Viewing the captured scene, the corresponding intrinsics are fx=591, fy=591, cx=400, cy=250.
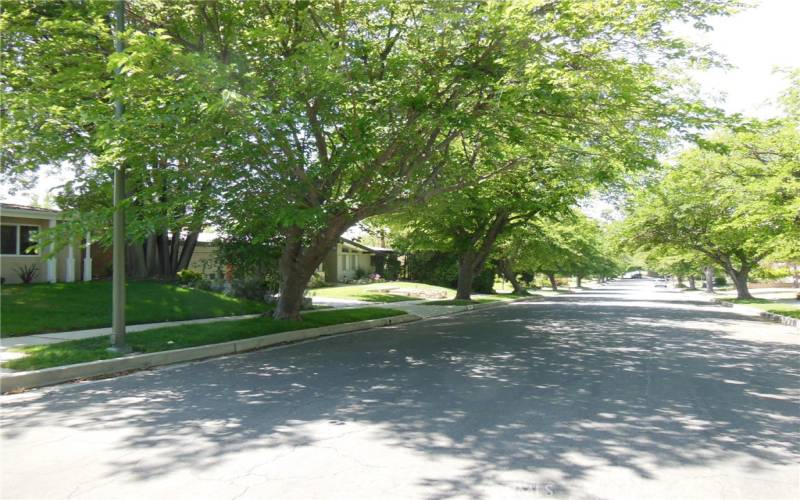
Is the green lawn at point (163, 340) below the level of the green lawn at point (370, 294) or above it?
below

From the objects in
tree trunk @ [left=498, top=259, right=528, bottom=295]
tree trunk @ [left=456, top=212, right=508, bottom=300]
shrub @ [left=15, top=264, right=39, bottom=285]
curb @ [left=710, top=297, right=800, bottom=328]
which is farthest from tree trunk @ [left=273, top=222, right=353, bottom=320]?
tree trunk @ [left=498, top=259, right=528, bottom=295]

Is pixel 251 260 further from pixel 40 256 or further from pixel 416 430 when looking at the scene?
pixel 416 430

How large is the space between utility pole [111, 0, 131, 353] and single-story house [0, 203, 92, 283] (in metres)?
12.6

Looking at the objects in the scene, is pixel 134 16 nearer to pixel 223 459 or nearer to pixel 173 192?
pixel 173 192

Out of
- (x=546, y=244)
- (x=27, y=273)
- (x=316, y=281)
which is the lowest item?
(x=316, y=281)

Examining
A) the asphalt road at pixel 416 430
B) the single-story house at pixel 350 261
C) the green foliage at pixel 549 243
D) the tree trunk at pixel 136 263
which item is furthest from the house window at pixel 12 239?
the green foliage at pixel 549 243

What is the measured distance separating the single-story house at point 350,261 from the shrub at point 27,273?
19444 millimetres

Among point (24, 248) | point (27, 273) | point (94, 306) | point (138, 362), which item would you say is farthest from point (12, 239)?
point (138, 362)

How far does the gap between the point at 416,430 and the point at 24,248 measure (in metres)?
22.7

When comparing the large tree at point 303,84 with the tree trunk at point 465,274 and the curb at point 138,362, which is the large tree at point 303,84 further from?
the tree trunk at point 465,274

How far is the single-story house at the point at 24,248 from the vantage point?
858 inches

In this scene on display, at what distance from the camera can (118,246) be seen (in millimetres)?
10430

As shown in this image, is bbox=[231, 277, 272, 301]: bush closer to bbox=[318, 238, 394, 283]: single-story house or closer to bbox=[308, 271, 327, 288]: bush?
bbox=[308, 271, 327, 288]: bush

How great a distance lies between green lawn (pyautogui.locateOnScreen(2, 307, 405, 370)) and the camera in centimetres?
913
